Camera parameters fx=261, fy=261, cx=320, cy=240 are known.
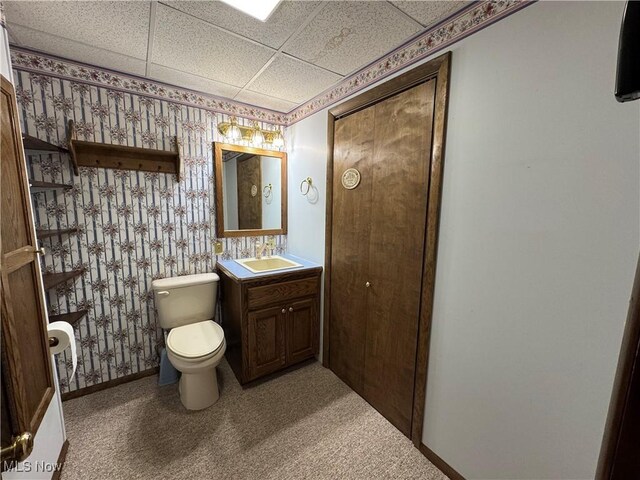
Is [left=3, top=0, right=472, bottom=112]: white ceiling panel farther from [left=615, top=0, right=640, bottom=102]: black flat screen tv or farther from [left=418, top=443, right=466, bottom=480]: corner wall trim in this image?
[left=418, top=443, right=466, bottom=480]: corner wall trim

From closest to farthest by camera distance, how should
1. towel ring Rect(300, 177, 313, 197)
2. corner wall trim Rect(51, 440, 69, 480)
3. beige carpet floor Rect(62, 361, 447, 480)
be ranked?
corner wall trim Rect(51, 440, 69, 480), beige carpet floor Rect(62, 361, 447, 480), towel ring Rect(300, 177, 313, 197)

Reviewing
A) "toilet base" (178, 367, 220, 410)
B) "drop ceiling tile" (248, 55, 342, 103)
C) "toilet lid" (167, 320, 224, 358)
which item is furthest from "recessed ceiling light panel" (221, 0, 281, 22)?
Answer: "toilet base" (178, 367, 220, 410)

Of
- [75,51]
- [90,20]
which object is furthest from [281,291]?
[75,51]

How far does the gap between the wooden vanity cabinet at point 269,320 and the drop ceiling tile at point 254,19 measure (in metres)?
1.44

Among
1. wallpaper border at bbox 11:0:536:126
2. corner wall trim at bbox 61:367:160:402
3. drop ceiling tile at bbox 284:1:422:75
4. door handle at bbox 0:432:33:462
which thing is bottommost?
corner wall trim at bbox 61:367:160:402

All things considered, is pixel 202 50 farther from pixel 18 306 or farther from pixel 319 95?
pixel 18 306

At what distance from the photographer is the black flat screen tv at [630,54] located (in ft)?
1.31

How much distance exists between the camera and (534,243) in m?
1.03

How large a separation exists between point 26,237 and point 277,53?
1491 millimetres

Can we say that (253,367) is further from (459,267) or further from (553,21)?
(553,21)

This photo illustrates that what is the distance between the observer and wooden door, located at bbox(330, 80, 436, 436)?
144 cm

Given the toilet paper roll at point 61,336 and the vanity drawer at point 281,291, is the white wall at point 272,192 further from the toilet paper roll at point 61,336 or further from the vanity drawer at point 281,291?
the toilet paper roll at point 61,336

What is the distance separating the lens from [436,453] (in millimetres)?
1430

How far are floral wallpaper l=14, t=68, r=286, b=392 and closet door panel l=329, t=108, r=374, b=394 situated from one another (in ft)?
3.60
